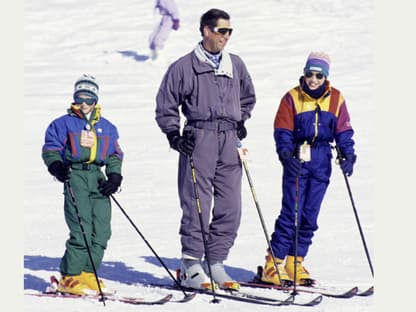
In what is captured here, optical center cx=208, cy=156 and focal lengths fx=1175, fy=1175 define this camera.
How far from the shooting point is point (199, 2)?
3006cm

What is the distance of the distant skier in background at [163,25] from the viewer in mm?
22656

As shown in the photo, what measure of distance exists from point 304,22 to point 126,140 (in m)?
12.9

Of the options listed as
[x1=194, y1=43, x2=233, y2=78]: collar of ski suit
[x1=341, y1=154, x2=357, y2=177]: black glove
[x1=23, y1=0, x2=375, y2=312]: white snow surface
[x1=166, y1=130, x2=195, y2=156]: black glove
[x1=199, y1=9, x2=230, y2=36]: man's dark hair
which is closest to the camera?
[x1=166, y1=130, x2=195, y2=156]: black glove

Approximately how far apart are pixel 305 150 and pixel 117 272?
1.80 m

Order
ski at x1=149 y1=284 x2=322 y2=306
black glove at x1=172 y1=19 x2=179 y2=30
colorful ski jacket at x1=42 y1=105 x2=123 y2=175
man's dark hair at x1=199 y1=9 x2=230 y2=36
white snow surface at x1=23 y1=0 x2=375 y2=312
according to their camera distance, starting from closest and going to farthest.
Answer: ski at x1=149 y1=284 x2=322 y2=306 → colorful ski jacket at x1=42 y1=105 x2=123 y2=175 → man's dark hair at x1=199 y1=9 x2=230 y2=36 → white snow surface at x1=23 y1=0 x2=375 y2=312 → black glove at x1=172 y1=19 x2=179 y2=30

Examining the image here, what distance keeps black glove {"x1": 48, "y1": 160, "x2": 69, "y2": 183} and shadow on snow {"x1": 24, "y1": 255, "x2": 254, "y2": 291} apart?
981 millimetres

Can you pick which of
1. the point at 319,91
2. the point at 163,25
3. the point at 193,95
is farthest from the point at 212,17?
the point at 163,25

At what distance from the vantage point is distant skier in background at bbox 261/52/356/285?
8141mm

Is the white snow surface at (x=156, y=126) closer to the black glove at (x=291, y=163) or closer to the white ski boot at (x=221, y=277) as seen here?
the white ski boot at (x=221, y=277)

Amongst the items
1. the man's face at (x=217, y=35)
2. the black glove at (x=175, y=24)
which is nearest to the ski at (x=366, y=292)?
the man's face at (x=217, y=35)

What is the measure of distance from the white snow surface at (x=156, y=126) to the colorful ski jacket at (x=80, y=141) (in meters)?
0.95

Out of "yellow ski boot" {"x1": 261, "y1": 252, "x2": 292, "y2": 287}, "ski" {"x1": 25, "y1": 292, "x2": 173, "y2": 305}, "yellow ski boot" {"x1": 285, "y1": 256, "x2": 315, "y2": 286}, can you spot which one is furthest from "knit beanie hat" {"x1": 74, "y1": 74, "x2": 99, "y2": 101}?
"yellow ski boot" {"x1": 285, "y1": 256, "x2": 315, "y2": 286}

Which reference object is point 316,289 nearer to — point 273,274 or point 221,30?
point 273,274

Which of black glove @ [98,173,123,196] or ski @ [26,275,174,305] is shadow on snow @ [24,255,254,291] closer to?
ski @ [26,275,174,305]
